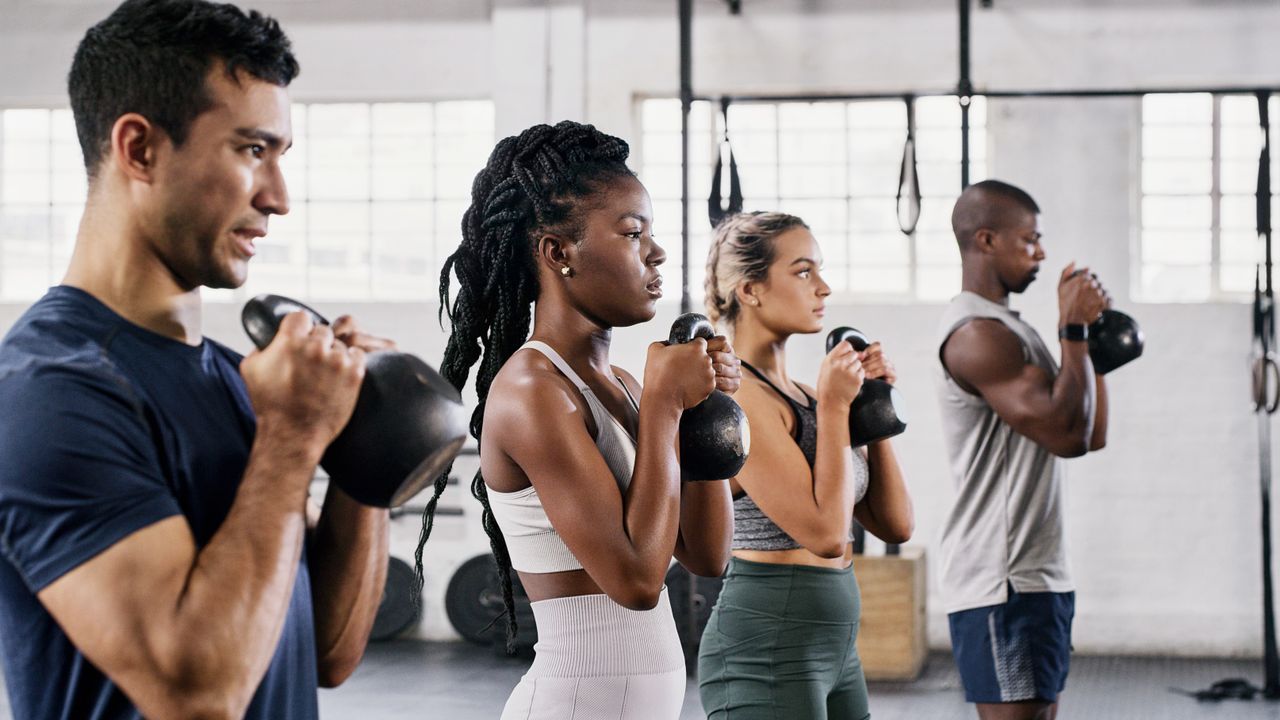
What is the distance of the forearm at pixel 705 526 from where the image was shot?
193 cm

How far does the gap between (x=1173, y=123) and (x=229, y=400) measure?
249 inches

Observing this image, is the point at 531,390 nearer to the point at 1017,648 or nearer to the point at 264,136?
the point at 264,136

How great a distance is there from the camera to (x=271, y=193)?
3.81 feet

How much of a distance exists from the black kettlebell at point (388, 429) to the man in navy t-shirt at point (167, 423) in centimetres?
3

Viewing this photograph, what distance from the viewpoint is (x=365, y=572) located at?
1263mm

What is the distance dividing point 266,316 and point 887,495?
5.61 ft

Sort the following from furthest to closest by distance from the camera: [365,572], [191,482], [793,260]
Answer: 1. [793,260]
2. [365,572]
3. [191,482]

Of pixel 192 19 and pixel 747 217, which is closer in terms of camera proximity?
pixel 192 19

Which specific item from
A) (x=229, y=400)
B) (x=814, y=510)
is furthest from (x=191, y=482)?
(x=814, y=510)

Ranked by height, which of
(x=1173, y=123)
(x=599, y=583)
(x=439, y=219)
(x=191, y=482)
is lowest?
(x=599, y=583)

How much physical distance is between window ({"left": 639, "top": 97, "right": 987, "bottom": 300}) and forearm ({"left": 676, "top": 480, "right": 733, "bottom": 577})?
4.84 m

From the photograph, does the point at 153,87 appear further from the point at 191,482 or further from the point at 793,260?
the point at 793,260

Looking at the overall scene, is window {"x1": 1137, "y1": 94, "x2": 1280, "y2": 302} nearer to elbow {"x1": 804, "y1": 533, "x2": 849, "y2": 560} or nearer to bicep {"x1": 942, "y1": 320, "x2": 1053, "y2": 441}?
bicep {"x1": 942, "y1": 320, "x2": 1053, "y2": 441}

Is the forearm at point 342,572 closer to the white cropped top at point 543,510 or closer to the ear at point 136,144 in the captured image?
the ear at point 136,144
